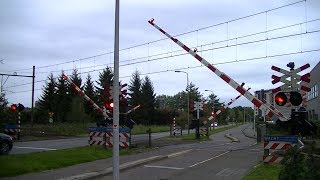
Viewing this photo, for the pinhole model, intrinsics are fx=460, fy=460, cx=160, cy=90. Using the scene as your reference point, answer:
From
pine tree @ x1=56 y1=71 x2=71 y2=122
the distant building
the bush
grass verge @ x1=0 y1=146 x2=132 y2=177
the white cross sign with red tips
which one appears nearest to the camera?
the bush

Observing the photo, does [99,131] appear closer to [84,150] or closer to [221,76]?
[84,150]

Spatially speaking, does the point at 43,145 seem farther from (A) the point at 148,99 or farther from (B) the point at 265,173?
Result: (A) the point at 148,99

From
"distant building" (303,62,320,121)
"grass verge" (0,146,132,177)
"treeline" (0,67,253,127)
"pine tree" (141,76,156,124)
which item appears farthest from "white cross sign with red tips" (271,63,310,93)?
"pine tree" (141,76,156,124)

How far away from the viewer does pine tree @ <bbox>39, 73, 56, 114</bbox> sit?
252 ft

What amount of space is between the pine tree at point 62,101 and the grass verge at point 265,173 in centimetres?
6265

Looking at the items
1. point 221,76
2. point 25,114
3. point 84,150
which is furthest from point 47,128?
point 221,76

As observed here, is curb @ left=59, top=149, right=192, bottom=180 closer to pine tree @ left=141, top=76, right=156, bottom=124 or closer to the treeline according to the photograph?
the treeline

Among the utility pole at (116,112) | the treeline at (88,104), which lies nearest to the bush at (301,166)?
the utility pole at (116,112)

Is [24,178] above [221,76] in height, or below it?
below

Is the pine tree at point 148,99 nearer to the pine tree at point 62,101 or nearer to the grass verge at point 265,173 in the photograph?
the pine tree at point 62,101

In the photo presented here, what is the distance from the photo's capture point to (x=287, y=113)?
638 inches

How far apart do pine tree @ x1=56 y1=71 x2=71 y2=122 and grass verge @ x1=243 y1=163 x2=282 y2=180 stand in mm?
62647

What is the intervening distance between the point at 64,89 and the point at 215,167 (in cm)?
6302

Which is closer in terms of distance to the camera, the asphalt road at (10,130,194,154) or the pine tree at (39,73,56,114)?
the asphalt road at (10,130,194,154)
